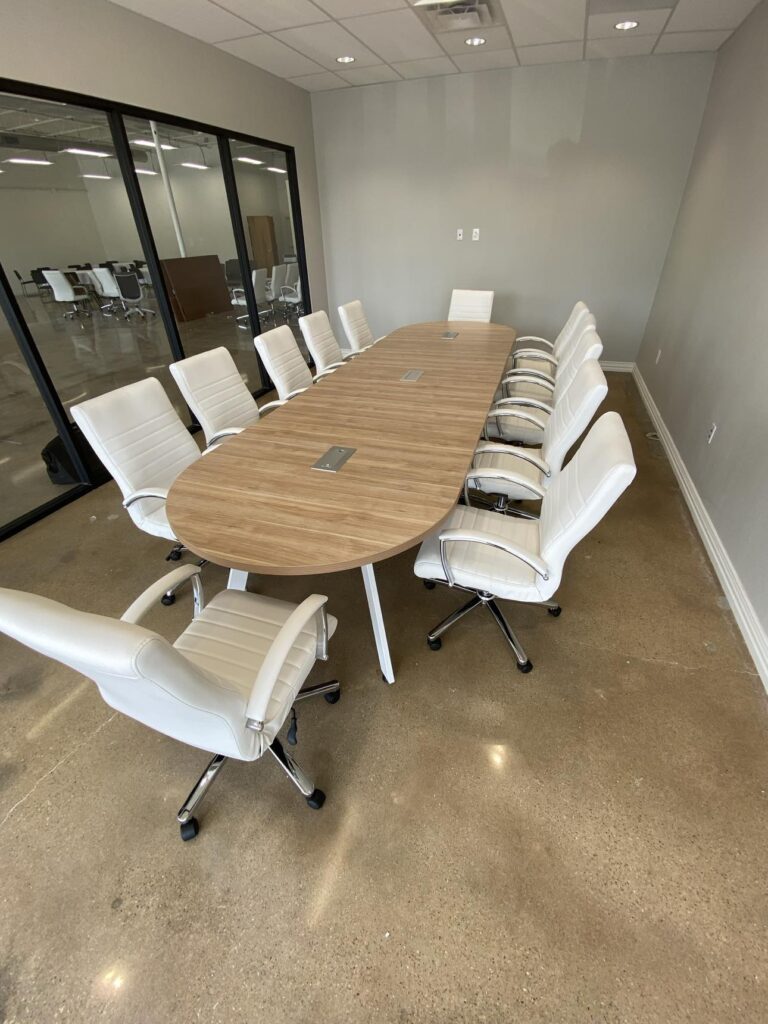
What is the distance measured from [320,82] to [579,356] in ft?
14.0

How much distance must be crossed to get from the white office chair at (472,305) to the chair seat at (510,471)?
2624 mm

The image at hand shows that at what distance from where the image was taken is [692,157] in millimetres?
4129

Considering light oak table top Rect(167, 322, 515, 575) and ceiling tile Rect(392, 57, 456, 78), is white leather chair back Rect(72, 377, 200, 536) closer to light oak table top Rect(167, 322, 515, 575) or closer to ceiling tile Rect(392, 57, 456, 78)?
light oak table top Rect(167, 322, 515, 575)

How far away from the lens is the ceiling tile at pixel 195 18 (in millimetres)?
2777

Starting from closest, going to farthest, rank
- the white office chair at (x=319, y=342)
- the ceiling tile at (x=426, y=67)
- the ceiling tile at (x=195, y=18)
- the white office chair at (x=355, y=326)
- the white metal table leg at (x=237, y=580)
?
the white metal table leg at (x=237, y=580) < the ceiling tile at (x=195, y=18) < the white office chair at (x=319, y=342) < the ceiling tile at (x=426, y=67) < the white office chair at (x=355, y=326)

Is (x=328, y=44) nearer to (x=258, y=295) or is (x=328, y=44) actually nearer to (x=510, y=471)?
(x=258, y=295)

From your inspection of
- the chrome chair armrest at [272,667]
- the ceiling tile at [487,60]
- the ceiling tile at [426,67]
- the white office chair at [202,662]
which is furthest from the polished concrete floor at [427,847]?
the ceiling tile at [426,67]

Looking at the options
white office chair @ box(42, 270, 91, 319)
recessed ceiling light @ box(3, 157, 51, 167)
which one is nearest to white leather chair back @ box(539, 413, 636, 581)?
recessed ceiling light @ box(3, 157, 51, 167)

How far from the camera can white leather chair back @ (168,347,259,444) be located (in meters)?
2.39

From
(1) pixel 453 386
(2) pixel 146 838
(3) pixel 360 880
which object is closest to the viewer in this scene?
(3) pixel 360 880

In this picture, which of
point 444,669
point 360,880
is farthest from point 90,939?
point 444,669

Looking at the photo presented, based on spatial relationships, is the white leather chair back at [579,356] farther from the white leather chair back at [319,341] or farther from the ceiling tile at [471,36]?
the ceiling tile at [471,36]

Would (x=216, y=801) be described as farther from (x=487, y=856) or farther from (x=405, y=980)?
(x=487, y=856)

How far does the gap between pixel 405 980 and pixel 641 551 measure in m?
2.17
